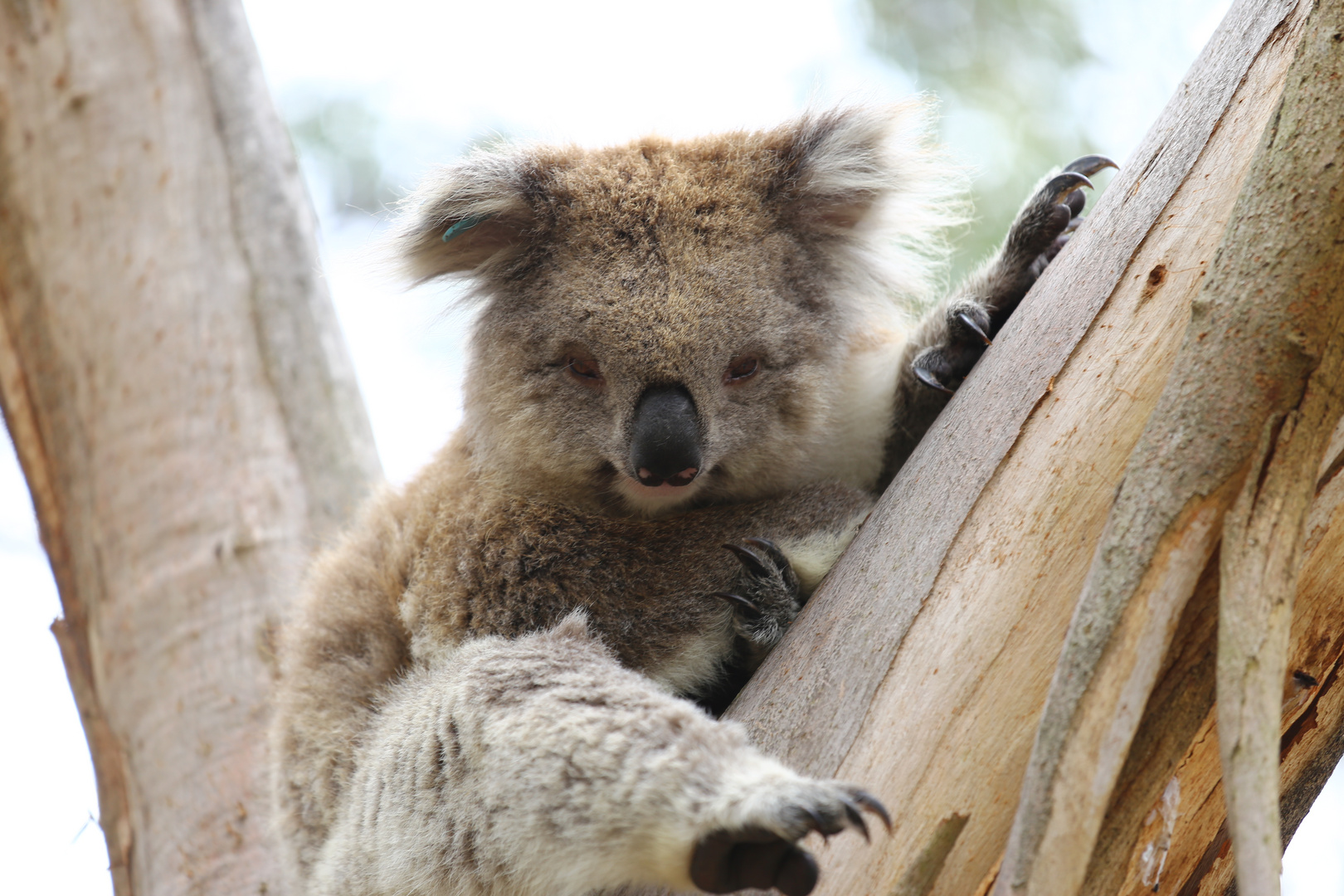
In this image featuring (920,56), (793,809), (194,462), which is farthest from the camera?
(920,56)

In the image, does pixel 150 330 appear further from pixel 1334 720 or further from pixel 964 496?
pixel 1334 720

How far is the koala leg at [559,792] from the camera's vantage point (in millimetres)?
1626

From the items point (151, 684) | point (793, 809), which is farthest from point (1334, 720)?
point (151, 684)

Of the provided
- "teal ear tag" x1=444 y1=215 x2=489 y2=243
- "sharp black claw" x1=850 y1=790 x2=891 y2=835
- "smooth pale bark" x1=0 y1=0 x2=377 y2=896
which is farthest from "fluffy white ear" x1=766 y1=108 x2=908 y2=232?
"smooth pale bark" x1=0 y1=0 x2=377 y2=896

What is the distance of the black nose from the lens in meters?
2.32

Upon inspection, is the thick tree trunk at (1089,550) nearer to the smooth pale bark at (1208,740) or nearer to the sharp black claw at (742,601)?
the smooth pale bark at (1208,740)

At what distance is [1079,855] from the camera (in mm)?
1424

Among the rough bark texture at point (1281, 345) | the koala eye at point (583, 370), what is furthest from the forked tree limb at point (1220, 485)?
the koala eye at point (583, 370)

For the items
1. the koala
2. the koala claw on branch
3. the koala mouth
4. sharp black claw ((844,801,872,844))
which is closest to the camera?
sharp black claw ((844,801,872,844))

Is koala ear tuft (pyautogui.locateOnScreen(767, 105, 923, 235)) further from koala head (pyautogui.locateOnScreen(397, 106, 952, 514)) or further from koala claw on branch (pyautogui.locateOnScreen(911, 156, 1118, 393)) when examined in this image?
koala claw on branch (pyautogui.locateOnScreen(911, 156, 1118, 393))

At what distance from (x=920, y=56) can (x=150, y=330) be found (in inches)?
186

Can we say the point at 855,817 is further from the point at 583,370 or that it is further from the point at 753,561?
the point at 583,370

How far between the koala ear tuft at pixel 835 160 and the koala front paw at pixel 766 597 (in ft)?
3.31

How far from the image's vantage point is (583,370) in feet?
8.38
